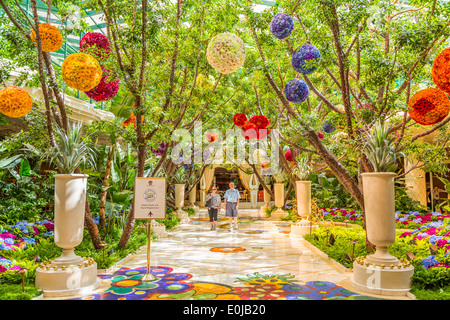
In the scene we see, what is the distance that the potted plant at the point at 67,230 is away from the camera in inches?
155

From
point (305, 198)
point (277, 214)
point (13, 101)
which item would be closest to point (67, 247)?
point (13, 101)

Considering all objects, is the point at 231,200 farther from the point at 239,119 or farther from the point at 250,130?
the point at 239,119

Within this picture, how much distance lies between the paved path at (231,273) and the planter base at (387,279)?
144 mm

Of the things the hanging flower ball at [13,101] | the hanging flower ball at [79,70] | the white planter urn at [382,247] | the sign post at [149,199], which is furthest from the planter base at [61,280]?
the white planter urn at [382,247]

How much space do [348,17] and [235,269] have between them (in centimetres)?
415

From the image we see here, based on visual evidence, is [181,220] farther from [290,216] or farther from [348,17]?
[348,17]

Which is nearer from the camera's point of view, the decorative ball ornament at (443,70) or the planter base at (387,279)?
the decorative ball ornament at (443,70)

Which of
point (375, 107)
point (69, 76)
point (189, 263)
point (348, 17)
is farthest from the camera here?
point (189, 263)

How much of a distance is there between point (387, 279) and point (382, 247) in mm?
382

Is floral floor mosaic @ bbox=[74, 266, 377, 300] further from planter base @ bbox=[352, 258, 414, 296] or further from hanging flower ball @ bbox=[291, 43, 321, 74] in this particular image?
hanging flower ball @ bbox=[291, 43, 321, 74]

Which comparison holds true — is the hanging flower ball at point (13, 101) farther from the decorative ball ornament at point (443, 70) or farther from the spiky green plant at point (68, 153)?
the decorative ball ornament at point (443, 70)

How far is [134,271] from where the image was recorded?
16.7 ft

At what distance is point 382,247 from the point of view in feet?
13.6

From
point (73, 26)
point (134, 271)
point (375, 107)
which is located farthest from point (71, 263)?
point (375, 107)
